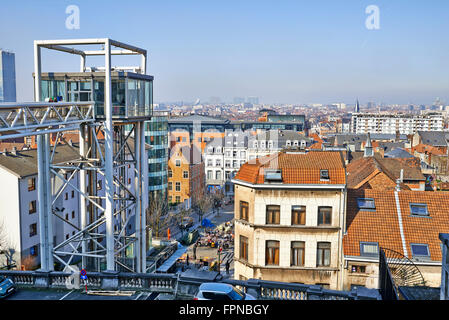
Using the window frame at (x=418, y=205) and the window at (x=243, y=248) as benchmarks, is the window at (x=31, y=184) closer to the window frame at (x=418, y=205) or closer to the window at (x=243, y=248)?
the window at (x=243, y=248)

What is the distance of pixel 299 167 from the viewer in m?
23.6

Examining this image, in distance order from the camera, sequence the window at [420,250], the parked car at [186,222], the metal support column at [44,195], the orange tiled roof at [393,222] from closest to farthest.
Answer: the metal support column at [44,195] < the window at [420,250] < the orange tiled roof at [393,222] < the parked car at [186,222]

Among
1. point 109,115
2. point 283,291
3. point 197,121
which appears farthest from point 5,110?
point 197,121

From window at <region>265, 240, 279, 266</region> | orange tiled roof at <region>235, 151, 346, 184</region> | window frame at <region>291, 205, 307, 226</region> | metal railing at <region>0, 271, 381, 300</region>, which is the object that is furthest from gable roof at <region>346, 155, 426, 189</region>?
metal railing at <region>0, 271, 381, 300</region>

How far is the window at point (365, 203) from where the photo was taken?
24562 mm

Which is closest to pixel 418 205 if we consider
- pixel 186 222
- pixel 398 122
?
pixel 186 222

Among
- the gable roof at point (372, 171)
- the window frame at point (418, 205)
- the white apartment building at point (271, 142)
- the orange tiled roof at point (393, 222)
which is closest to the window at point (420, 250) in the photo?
the orange tiled roof at point (393, 222)

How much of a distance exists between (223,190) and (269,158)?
161 ft

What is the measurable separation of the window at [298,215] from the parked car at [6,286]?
13.4 metres

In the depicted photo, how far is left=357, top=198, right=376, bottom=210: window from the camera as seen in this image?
24.6m

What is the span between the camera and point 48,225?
18.4m

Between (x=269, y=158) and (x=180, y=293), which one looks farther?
(x=269, y=158)

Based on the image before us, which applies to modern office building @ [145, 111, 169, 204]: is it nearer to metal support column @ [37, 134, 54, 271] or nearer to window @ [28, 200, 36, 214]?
window @ [28, 200, 36, 214]
